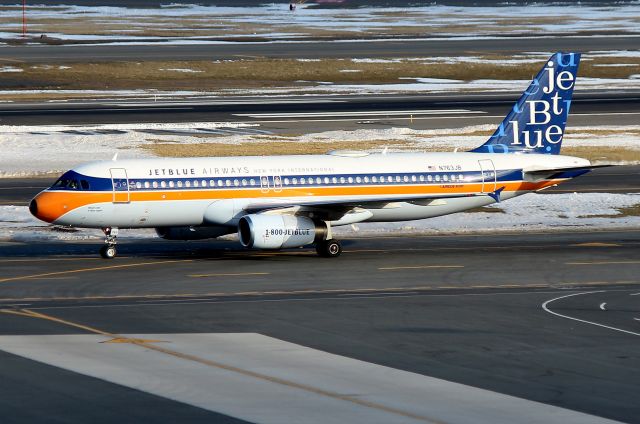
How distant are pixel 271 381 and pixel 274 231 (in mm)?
18500

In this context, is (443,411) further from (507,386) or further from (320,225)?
(320,225)

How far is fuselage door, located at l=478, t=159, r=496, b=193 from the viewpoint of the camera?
5453 centimetres

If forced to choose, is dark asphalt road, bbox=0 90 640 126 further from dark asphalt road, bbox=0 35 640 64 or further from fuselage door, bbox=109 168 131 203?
fuselage door, bbox=109 168 131 203

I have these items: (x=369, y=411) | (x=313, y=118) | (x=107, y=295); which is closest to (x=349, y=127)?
(x=313, y=118)

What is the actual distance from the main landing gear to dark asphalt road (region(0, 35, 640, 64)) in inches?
3709

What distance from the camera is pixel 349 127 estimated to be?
93.4m

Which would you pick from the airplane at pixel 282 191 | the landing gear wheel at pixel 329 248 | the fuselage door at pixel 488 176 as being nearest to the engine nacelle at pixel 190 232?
the airplane at pixel 282 191

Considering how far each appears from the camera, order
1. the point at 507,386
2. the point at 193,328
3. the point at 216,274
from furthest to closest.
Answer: the point at 216,274 < the point at 193,328 < the point at 507,386

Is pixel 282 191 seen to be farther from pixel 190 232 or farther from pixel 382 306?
pixel 382 306

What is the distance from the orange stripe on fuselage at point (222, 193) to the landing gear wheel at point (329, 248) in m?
2.10

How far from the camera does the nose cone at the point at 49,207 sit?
Result: 164 feet

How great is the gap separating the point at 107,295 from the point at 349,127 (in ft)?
169

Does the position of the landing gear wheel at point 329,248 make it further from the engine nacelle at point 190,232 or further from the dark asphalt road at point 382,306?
the engine nacelle at point 190,232

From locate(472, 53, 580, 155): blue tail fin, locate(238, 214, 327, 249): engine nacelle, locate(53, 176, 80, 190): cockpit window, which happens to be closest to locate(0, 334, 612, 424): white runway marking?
locate(238, 214, 327, 249): engine nacelle
